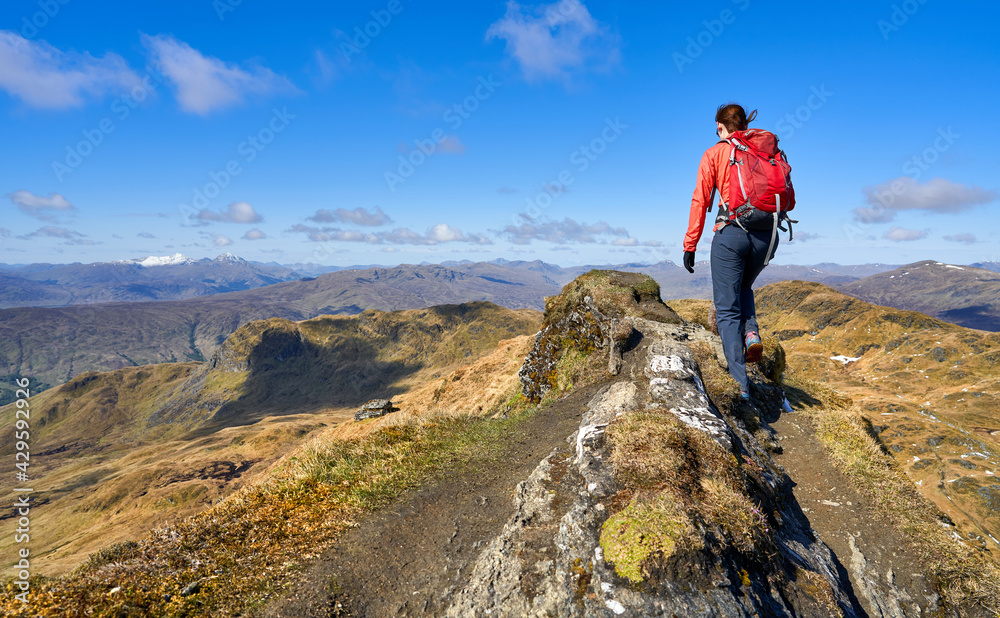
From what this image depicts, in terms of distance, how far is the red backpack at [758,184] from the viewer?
24.6ft

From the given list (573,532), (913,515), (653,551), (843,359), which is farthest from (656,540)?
(843,359)

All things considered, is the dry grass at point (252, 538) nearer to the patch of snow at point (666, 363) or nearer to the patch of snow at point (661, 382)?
the patch of snow at point (661, 382)

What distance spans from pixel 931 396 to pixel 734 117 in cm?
17424

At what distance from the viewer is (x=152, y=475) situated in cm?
12600

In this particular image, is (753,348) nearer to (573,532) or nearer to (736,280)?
(736,280)

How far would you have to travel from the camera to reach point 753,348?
29.6ft

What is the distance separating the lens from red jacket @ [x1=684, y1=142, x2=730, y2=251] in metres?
7.82

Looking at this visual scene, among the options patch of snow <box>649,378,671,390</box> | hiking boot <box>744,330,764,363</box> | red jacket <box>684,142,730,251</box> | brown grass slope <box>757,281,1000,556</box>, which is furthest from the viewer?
brown grass slope <box>757,281,1000,556</box>

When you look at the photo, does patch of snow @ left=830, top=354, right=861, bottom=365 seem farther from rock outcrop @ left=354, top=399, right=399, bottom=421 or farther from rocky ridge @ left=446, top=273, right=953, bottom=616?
rocky ridge @ left=446, top=273, right=953, bottom=616

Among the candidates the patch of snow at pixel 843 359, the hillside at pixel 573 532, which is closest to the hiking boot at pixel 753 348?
the hillside at pixel 573 532

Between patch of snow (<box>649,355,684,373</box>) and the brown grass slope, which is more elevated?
patch of snow (<box>649,355,684,373</box>)

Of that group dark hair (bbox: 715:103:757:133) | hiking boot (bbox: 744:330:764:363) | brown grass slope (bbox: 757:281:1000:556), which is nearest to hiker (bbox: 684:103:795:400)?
dark hair (bbox: 715:103:757:133)

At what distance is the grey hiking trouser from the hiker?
0.02 m

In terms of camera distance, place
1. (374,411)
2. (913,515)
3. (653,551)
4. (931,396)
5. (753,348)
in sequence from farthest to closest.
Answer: (931,396) < (374,411) < (913,515) < (753,348) < (653,551)
